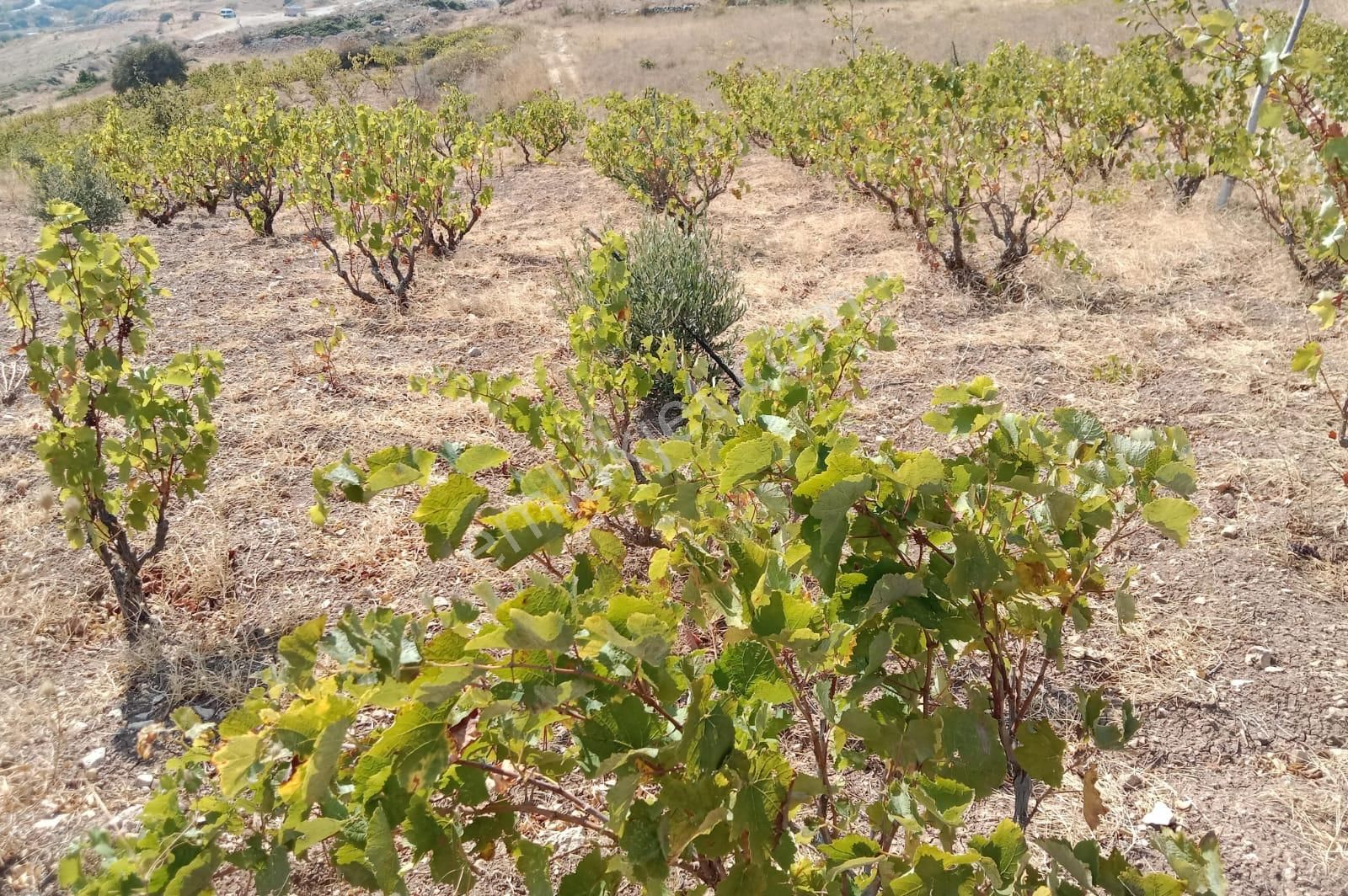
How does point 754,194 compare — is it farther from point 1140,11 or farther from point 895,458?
point 895,458

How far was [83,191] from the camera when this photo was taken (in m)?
8.70

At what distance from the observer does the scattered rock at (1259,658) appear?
7.14 feet

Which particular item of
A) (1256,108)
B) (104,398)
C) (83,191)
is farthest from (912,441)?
(83,191)

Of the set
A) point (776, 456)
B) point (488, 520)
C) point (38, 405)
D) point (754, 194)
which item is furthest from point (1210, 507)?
point (754, 194)

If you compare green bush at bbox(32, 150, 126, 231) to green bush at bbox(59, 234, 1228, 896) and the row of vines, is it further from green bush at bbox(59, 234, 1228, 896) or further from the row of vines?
green bush at bbox(59, 234, 1228, 896)

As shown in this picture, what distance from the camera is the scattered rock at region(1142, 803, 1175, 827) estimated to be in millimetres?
1787

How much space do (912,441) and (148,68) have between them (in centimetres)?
4110

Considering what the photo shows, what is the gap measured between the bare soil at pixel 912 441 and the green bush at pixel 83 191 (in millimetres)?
3689

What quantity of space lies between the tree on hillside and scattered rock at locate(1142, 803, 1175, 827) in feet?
135

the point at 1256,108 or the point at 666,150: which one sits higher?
the point at 1256,108

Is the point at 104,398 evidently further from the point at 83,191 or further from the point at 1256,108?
the point at 83,191

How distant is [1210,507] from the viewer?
282 centimetres

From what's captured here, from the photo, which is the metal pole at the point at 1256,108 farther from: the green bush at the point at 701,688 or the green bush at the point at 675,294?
the green bush at the point at 701,688

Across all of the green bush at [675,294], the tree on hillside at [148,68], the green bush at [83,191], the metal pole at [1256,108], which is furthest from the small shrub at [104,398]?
the tree on hillside at [148,68]
